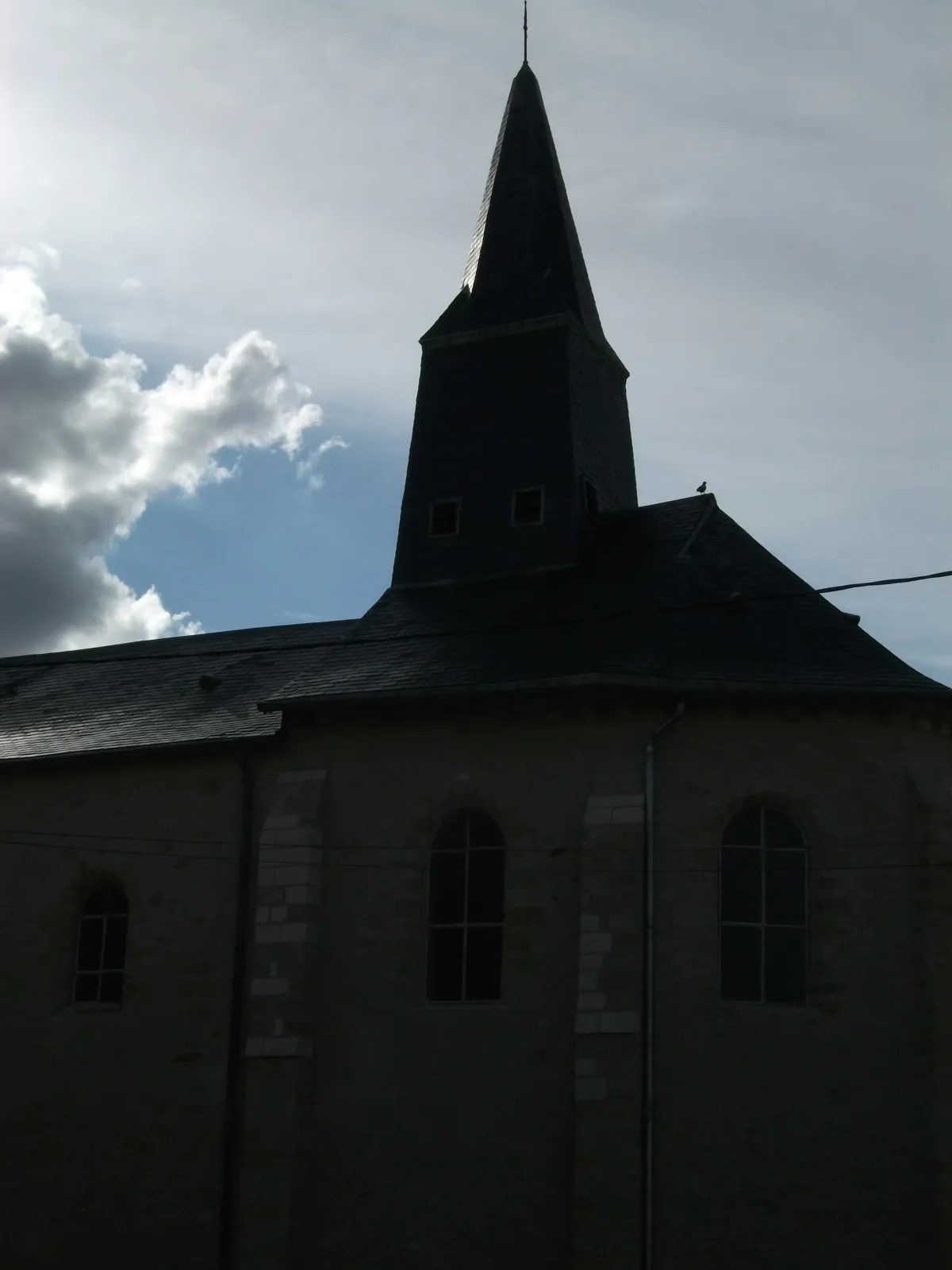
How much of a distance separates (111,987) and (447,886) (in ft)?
16.8

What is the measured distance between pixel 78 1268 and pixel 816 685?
11.6 m

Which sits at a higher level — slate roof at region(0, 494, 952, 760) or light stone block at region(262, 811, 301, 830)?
slate roof at region(0, 494, 952, 760)

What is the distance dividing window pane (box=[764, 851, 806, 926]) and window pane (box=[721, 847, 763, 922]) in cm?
12

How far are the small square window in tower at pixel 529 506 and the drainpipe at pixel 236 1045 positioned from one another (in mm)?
5776

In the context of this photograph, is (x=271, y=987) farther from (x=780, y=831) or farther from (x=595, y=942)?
(x=780, y=831)

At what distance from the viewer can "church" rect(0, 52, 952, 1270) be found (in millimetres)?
17828

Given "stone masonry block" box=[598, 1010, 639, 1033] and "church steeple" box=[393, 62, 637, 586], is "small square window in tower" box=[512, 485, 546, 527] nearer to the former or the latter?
"church steeple" box=[393, 62, 637, 586]

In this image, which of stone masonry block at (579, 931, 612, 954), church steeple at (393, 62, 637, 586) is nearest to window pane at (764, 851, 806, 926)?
stone masonry block at (579, 931, 612, 954)

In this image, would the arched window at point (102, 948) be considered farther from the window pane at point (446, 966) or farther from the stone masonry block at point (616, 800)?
the stone masonry block at point (616, 800)

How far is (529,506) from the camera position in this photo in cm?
2442

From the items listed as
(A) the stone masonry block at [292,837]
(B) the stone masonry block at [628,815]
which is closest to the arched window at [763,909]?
(B) the stone masonry block at [628,815]

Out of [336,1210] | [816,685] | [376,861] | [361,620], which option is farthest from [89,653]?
[816,685]

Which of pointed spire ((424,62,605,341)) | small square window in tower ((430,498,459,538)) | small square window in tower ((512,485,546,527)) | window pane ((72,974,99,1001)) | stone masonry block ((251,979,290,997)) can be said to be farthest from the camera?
pointed spire ((424,62,605,341))

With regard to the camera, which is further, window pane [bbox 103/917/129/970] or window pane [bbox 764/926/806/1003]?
window pane [bbox 103/917/129/970]
